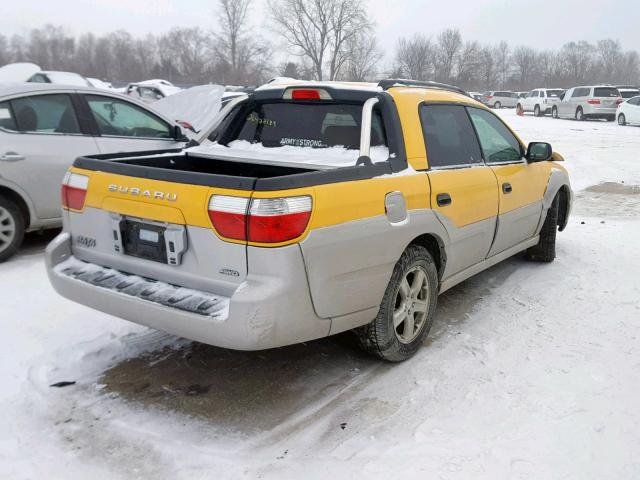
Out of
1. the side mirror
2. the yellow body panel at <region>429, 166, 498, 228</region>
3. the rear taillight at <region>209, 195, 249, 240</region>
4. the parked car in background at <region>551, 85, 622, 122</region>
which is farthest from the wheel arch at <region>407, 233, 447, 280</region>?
the parked car in background at <region>551, 85, 622, 122</region>

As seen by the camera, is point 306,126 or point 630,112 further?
point 630,112

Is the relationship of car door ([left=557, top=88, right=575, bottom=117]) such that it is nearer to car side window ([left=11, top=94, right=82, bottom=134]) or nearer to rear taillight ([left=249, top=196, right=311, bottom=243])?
car side window ([left=11, top=94, right=82, bottom=134])

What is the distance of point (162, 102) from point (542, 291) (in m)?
14.0

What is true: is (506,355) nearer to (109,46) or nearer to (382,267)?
(382,267)

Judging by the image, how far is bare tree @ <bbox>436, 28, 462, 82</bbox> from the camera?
288 feet

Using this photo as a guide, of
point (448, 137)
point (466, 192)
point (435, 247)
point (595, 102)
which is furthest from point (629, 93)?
point (435, 247)

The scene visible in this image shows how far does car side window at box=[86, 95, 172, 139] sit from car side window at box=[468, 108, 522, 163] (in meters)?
4.03

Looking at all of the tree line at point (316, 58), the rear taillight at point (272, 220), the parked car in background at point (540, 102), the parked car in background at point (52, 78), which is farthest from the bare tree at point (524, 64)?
the rear taillight at point (272, 220)

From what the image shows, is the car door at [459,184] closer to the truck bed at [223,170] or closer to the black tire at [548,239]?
the truck bed at [223,170]

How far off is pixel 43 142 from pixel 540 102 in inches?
1432

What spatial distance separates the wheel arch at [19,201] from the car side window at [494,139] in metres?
4.46

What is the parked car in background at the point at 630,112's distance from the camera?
86.6 ft

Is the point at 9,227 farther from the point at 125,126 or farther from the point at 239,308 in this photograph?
the point at 239,308

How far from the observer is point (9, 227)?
18.8 feet
